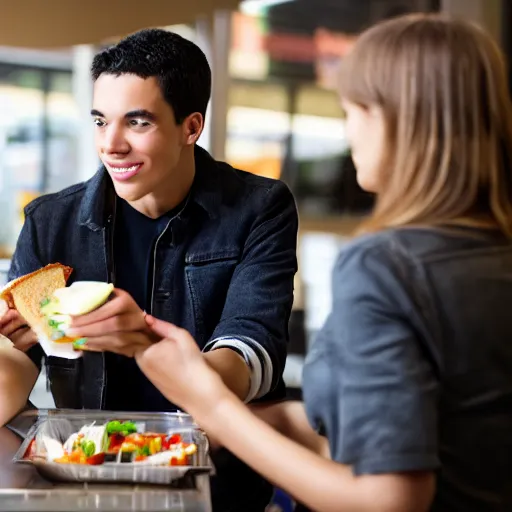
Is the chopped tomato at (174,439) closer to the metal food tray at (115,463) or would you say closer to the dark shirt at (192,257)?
the metal food tray at (115,463)

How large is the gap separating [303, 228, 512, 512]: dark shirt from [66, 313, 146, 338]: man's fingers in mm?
353

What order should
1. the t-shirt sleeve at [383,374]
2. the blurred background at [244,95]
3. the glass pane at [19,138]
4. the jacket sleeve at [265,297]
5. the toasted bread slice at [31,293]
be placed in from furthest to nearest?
the glass pane at [19,138]
the blurred background at [244,95]
the jacket sleeve at [265,297]
the toasted bread slice at [31,293]
the t-shirt sleeve at [383,374]

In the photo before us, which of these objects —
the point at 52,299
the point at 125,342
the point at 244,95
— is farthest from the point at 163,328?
the point at 244,95

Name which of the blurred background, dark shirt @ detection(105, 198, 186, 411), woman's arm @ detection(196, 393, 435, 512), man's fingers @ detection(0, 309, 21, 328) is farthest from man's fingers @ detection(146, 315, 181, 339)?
the blurred background

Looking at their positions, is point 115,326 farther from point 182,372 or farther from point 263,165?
point 263,165

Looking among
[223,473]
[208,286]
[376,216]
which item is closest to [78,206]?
[208,286]

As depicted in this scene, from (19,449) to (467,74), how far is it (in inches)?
30.0

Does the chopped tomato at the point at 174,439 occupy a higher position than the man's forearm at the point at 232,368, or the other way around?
the man's forearm at the point at 232,368

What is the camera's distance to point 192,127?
168 centimetres

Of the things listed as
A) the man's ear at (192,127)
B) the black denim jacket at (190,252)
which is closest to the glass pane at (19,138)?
the black denim jacket at (190,252)

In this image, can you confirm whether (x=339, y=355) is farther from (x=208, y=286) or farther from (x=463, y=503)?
(x=208, y=286)

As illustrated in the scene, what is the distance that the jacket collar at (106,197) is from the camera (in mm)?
1656

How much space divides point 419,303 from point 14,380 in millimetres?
859

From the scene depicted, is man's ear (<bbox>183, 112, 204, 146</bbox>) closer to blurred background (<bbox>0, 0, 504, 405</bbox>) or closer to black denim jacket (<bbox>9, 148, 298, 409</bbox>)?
black denim jacket (<bbox>9, 148, 298, 409</bbox>)
